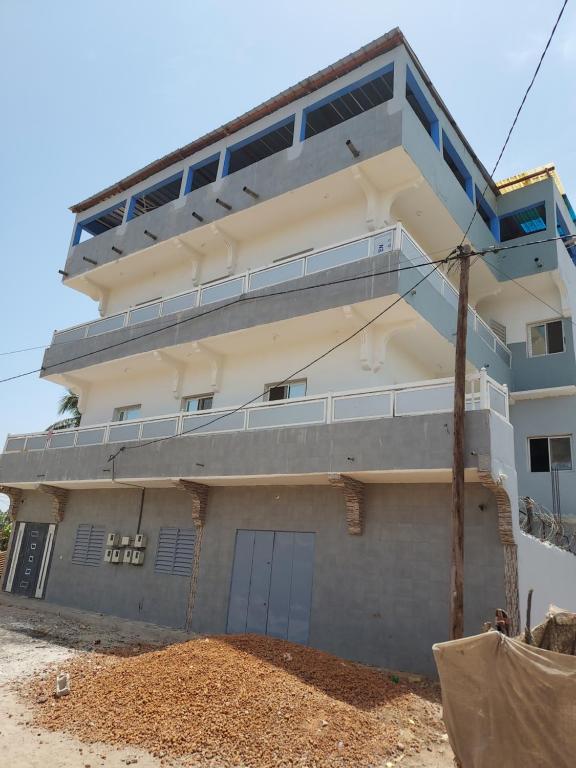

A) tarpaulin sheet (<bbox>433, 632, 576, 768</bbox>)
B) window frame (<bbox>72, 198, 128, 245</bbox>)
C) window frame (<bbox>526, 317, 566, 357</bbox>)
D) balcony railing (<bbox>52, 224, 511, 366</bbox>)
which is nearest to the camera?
tarpaulin sheet (<bbox>433, 632, 576, 768</bbox>)

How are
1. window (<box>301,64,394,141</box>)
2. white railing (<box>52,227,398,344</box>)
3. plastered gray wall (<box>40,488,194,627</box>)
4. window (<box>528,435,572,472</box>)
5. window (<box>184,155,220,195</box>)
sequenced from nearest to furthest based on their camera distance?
white railing (<box>52,227,398,344</box>) → plastered gray wall (<box>40,488,194,627</box>) → window (<box>301,64,394,141</box>) → window (<box>528,435,572,472</box>) → window (<box>184,155,220,195</box>)

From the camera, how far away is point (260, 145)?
20.2 metres

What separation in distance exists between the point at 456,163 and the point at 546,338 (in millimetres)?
6734

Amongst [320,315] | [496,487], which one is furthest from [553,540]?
[320,315]

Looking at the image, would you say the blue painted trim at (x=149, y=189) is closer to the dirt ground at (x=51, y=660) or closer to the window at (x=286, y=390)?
the window at (x=286, y=390)

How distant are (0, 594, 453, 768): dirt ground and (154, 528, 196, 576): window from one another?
1.62m

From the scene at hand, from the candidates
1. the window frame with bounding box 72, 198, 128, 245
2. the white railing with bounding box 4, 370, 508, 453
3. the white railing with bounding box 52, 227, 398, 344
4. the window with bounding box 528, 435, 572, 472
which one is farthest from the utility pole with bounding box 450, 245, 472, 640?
the window frame with bounding box 72, 198, 128, 245

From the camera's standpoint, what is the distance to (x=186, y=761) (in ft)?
20.7

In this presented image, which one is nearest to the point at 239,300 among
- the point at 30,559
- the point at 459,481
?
the point at 459,481

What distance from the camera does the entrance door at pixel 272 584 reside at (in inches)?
512

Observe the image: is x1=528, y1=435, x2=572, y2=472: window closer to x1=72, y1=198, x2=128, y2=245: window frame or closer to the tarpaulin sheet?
the tarpaulin sheet

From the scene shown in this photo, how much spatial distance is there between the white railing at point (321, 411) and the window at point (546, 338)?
25.8ft

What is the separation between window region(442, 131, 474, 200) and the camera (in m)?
18.3

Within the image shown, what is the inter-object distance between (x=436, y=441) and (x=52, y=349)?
659 inches
